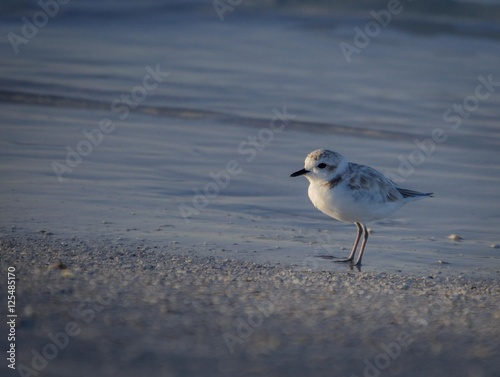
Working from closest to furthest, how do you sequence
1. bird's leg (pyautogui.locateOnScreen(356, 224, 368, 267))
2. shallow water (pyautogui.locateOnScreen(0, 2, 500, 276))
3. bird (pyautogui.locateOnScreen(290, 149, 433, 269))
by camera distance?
1. bird's leg (pyautogui.locateOnScreen(356, 224, 368, 267))
2. bird (pyautogui.locateOnScreen(290, 149, 433, 269))
3. shallow water (pyautogui.locateOnScreen(0, 2, 500, 276))

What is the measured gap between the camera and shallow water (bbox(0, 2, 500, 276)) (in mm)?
7113

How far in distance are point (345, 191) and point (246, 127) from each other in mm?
4798

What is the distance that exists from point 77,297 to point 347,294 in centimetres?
164

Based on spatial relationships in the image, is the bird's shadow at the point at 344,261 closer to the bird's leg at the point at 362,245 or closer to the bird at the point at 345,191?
the bird's leg at the point at 362,245

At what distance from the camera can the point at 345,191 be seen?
22.4ft

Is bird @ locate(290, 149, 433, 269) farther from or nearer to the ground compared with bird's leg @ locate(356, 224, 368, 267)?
farther from the ground

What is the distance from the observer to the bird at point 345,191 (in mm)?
6816

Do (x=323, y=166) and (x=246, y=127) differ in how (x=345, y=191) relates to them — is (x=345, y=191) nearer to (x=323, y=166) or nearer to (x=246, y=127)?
(x=323, y=166)

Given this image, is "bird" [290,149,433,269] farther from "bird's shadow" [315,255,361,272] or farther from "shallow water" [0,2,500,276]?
"shallow water" [0,2,500,276]

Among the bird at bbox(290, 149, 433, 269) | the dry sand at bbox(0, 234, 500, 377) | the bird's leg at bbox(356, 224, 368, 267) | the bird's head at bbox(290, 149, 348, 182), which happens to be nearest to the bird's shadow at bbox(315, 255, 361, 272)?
the bird's leg at bbox(356, 224, 368, 267)

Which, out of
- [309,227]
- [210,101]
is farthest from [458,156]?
[210,101]

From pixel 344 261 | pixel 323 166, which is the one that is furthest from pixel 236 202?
pixel 344 261

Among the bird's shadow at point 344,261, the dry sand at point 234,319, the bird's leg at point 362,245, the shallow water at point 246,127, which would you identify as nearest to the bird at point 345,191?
the bird's leg at point 362,245

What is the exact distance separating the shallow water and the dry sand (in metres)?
0.65
